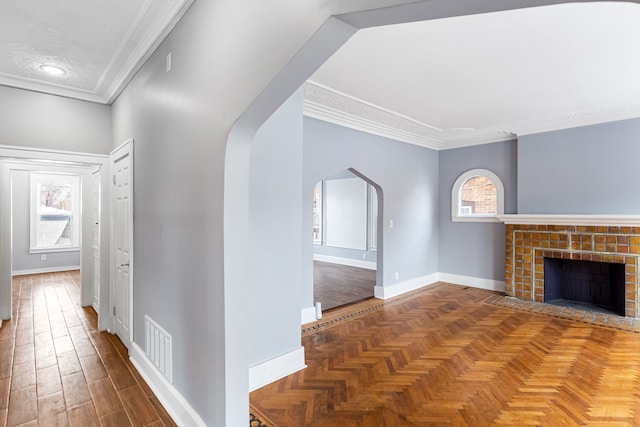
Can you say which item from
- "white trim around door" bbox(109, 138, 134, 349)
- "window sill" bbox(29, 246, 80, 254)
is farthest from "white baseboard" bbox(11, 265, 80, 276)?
"white trim around door" bbox(109, 138, 134, 349)

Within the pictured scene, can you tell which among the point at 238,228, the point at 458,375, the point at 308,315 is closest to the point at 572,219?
the point at 458,375

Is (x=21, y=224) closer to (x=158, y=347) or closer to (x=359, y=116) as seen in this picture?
(x=158, y=347)

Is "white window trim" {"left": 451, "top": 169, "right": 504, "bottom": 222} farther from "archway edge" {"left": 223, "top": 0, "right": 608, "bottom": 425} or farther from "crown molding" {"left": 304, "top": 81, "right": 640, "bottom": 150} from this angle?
"archway edge" {"left": 223, "top": 0, "right": 608, "bottom": 425}

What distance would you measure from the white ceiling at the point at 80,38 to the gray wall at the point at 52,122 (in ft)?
0.43

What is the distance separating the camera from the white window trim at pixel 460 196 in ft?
18.2

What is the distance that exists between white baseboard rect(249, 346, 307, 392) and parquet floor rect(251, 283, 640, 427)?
0.07 m

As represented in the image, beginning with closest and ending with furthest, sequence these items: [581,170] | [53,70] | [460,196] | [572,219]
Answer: [53,70] < [572,219] < [581,170] < [460,196]

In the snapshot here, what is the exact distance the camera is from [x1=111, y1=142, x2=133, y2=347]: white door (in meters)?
3.10

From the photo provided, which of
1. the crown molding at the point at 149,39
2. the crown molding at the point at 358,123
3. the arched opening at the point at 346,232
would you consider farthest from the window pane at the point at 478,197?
the crown molding at the point at 149,39

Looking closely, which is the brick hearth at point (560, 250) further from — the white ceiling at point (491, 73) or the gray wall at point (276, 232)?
the gray wall at point (276, 232)

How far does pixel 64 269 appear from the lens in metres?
7.61

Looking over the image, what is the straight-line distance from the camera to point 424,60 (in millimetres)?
2900

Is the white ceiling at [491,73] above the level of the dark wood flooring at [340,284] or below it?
above

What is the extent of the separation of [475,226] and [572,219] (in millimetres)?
1525
